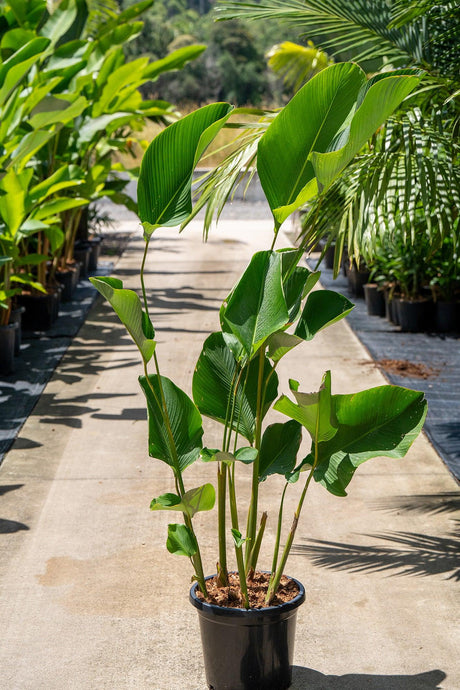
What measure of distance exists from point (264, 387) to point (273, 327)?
12.9 inches

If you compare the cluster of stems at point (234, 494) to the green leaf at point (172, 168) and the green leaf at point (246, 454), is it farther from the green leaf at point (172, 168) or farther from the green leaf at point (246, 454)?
the green leaf at point (172, 168)

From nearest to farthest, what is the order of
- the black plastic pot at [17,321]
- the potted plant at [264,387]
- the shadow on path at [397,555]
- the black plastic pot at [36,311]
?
the potted plant at [264,387]
the shadow on path at [397,555]
the black plastic pot at [17,321]
the black plastic pot at [36,311]

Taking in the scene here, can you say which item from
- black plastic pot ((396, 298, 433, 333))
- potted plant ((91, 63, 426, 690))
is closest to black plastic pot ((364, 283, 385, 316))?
black plastic pot ((396, 298, 433, 333))

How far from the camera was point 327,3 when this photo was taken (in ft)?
13.7

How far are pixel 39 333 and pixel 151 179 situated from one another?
5036mm

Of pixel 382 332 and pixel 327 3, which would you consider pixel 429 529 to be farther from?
pixel 382 332

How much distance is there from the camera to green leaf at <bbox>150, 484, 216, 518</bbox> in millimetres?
2203

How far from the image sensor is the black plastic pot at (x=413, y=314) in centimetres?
696

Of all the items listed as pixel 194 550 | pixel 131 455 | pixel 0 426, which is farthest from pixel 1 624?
pixel 0 426

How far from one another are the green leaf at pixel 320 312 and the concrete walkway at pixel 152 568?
1.07 m

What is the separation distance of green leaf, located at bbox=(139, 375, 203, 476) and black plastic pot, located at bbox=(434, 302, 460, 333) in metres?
4.88

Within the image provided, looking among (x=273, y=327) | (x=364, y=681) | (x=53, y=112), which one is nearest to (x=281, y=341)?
(x=273, y=327)

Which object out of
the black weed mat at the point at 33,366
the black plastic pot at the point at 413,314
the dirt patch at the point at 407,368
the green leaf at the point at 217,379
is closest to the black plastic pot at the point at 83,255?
the black weed mat at the point at 33,366

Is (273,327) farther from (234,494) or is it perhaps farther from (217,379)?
(234,494)
